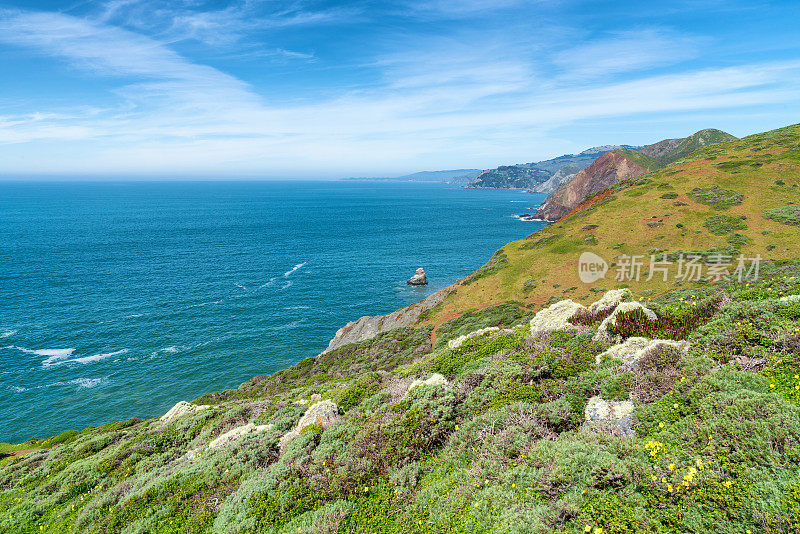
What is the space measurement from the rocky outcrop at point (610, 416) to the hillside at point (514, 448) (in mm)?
49

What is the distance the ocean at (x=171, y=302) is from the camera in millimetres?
42500

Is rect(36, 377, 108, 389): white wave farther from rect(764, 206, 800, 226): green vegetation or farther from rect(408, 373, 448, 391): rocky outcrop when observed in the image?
rect(764, 206, 800, 226): green vegetation

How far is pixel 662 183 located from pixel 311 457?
75.9m

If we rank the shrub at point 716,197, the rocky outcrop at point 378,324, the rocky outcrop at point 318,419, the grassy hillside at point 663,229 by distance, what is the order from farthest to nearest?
1. the shrub at point 716,197
2. the rocky outcrop at point 378,324
3. the grassy hillside at point 663,229
4. the rocky outcrop at point 318,419

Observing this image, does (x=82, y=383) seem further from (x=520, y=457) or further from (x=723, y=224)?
(x=723, y=224)

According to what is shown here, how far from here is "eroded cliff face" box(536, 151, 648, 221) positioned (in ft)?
479

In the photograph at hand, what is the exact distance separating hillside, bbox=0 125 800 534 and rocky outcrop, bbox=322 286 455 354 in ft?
98.2

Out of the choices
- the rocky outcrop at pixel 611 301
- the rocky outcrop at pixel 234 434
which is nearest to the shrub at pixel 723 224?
the rocky outcrop at pixel 611 301

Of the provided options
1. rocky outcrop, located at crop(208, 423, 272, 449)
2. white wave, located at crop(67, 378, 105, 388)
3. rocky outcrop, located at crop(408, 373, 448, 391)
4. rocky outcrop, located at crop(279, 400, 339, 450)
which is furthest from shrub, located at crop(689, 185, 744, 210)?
white wave, located at crop(67, 378, 105, 388)

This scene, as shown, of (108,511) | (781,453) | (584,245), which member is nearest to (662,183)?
(584,245)

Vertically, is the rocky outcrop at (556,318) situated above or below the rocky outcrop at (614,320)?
below

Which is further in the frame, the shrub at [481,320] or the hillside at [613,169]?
the hillside at [613,169]

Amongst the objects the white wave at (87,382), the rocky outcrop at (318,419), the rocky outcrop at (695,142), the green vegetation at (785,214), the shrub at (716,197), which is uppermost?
the rocky outcrop at (695,142)

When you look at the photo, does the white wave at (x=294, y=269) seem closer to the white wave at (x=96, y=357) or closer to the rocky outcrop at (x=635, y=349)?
the white wave at (x=96, y=357)
